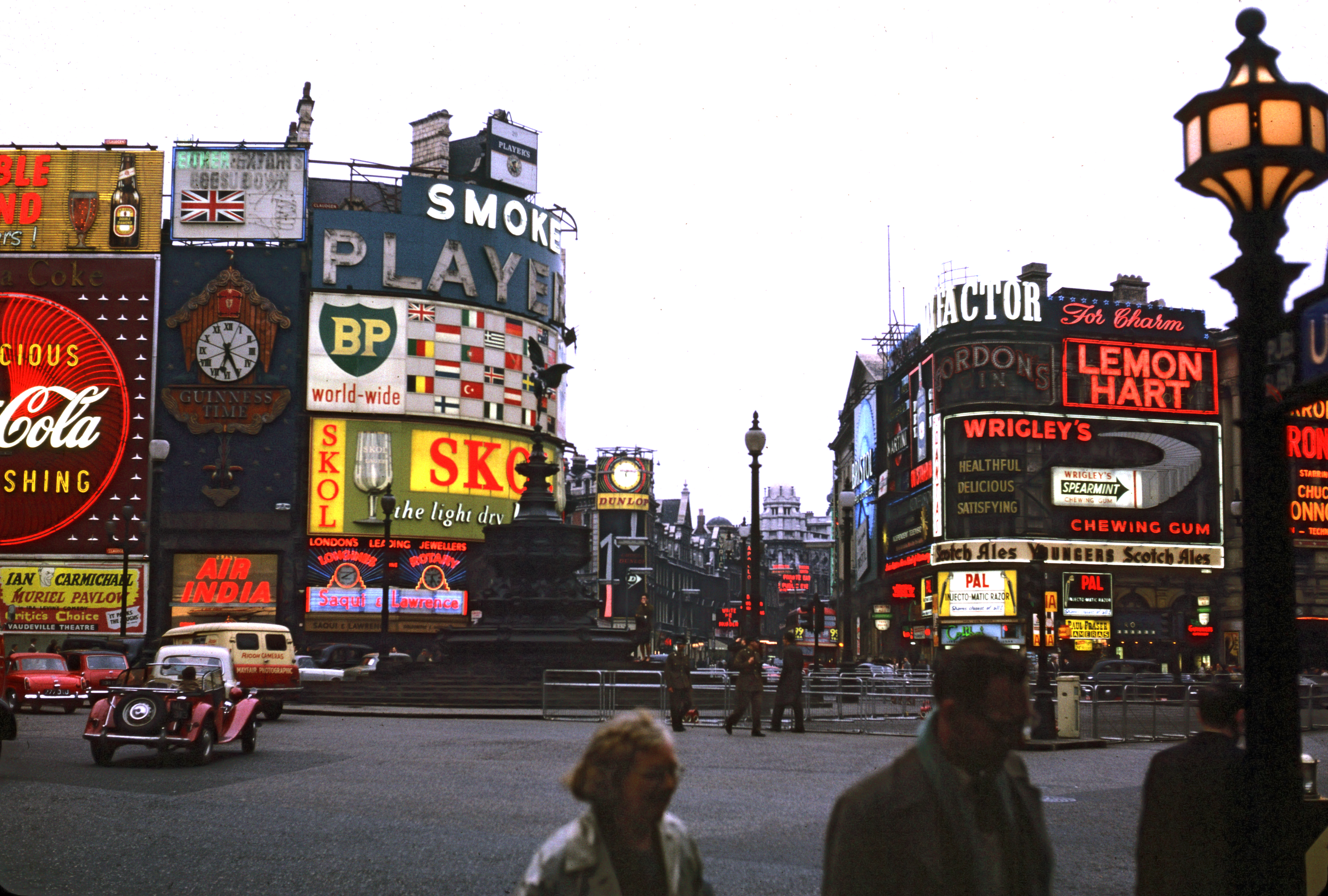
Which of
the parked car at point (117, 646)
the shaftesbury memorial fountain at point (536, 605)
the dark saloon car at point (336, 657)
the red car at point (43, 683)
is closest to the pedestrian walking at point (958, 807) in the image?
the parked car at point (117, 646)

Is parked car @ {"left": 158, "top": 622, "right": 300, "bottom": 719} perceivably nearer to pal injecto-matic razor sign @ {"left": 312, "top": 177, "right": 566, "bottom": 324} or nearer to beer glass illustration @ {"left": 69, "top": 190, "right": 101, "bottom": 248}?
pal injecto-matic razor sign @ {"left": 312, "top": 177, "right": 566, "bottom": 324}

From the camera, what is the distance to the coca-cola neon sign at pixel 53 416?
63.1m

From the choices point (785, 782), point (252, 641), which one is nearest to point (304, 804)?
point (785, 782)

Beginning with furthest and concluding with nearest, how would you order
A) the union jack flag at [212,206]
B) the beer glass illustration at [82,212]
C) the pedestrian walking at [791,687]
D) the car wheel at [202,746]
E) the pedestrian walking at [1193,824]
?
the union jack flag at [212,206] → the beer glass illustration at [82,212] → the pedestrian walking at [791,687] → the car wheel at [202,746] → the pedestrian walking at [1193,824]

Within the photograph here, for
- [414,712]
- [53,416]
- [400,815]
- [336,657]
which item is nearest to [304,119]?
[53,416]

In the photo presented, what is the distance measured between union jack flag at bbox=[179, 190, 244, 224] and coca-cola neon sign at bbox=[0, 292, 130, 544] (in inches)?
283

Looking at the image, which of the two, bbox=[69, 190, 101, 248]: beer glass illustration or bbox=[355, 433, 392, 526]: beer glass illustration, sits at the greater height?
bbox=[69, 190, 101, 248]: beer glass illustration

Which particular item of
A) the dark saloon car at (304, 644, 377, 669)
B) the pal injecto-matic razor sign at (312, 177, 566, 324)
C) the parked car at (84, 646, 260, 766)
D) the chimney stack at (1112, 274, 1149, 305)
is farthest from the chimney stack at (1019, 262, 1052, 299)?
the parked car at (84, 646, 260, 766)

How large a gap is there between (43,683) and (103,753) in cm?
1485

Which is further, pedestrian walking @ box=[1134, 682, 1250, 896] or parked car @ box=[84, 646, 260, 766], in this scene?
parked car @ box=[84, 646, 260, 766]

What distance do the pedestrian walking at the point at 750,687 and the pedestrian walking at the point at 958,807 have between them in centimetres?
1885

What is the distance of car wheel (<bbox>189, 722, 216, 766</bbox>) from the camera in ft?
56.3

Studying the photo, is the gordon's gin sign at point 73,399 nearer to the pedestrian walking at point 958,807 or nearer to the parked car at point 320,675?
the parked car at point 320,675

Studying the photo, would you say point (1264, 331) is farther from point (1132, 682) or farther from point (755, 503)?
point (1132, 682)
